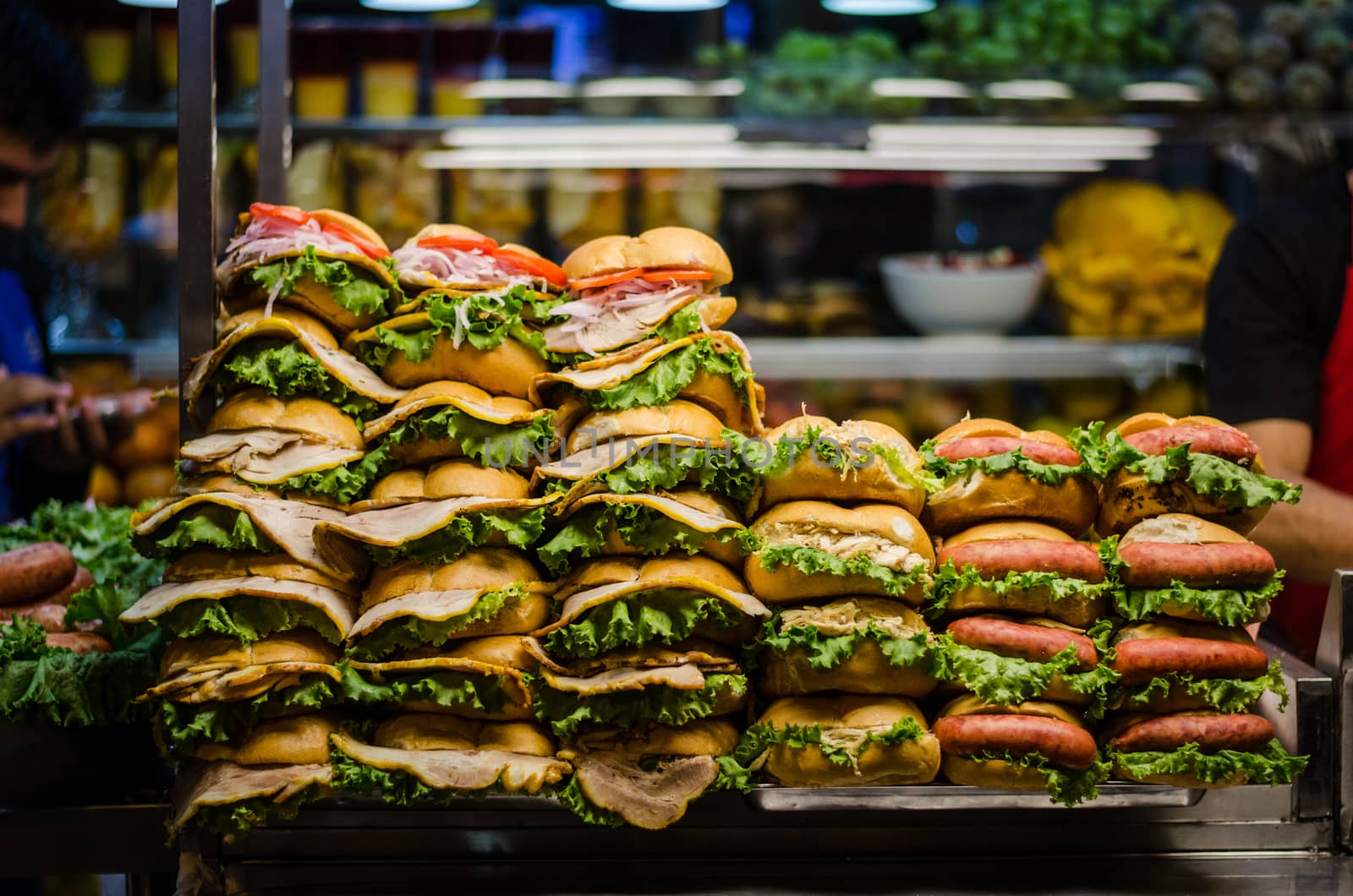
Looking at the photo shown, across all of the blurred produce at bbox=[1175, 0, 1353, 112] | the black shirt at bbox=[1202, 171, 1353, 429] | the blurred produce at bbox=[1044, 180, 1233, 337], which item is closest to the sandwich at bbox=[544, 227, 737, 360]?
the black shirt at bbox=[1202, 171, 1353, 429]

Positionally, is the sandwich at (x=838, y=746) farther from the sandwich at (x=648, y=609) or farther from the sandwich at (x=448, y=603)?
the sandwich at (x=448, y=603)

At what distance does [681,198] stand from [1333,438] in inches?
90.3

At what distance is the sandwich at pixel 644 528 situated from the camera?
1617mm

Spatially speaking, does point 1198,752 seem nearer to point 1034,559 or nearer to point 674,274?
point 1034,559

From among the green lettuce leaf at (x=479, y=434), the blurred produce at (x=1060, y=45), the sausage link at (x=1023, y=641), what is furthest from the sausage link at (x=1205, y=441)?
the blurred produce at (x=1060, y=45)

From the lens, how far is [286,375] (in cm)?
175


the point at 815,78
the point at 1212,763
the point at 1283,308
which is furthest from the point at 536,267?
the point at 815,78

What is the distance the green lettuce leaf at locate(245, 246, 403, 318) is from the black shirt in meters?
1.91

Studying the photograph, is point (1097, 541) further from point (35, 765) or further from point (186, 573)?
point (35, 765)

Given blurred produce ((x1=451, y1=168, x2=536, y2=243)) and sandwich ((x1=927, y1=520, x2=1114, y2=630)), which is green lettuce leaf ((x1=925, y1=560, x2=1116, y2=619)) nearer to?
sandwich ((x1=927, y1=520, x2=1114, y2=630))

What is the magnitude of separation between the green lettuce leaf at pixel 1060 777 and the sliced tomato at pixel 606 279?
2.86ft

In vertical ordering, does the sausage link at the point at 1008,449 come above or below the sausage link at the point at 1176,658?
above

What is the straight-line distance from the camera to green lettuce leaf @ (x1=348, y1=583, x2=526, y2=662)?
1.60 metres

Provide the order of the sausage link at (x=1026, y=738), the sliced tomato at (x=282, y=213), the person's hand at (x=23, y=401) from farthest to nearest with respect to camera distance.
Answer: the person's hand at (x=23, y=401), the sliced tomato at (x=282, y=213), the sausage link at (x=1026, y=738)
